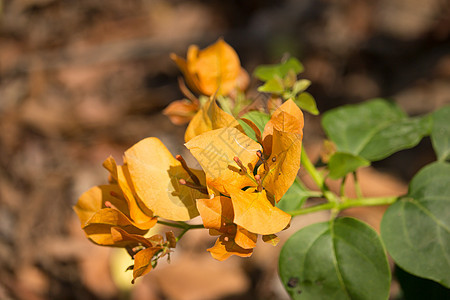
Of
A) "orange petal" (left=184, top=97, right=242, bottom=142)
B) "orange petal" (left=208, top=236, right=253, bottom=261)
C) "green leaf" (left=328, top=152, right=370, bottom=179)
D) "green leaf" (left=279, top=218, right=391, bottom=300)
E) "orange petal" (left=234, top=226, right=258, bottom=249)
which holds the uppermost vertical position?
"orange petal" (left=184, top=97, right=242, bottom=142)

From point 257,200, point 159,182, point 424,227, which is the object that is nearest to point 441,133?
point 424,227

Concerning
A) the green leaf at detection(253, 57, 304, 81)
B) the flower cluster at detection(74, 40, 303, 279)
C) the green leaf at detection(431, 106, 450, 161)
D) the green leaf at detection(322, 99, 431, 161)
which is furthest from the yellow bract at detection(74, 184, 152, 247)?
the green leaf at detection(431, 106, 450, 161)

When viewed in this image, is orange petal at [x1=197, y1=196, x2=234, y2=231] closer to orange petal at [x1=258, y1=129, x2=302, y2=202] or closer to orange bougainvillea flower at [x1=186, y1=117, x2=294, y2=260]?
orange bougainvillea flower at [x1=186, y1=117, x2=294, y2=260]

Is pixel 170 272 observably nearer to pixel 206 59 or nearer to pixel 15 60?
pixel 206 59

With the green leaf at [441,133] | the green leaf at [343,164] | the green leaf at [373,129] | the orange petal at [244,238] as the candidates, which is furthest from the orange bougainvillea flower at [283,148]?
the green leaf at [441,133]

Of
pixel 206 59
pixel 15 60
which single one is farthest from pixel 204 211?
pixel 15 60

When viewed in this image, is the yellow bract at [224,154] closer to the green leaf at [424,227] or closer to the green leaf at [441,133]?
the green leaf at [424,227]
